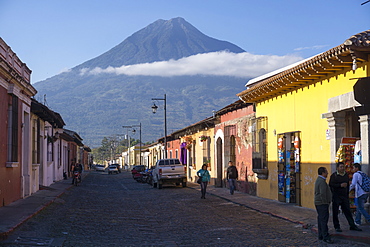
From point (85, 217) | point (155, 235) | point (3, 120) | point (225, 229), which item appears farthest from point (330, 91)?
point (3, 120)

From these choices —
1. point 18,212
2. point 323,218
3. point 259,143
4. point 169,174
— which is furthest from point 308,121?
point 169,174

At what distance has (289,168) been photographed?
1803cm

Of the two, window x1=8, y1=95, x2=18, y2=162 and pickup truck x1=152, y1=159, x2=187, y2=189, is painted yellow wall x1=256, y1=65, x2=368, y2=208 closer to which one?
window x1=8, y1=95, x2=18, y2=162

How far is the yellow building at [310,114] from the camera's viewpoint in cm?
1248

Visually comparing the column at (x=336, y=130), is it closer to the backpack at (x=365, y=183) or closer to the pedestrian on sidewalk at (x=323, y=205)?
the backpack at (x=365, y=183)

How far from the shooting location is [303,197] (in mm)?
16828

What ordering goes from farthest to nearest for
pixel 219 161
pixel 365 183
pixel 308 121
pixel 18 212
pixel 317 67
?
pixel 219 161, pixel 308 121, pixel 18 212, pixel 317 67, pixel 365 183

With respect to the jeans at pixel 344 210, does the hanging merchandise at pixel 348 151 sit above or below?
above

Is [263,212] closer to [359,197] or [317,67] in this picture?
[359,197]

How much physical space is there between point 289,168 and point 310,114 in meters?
2.71

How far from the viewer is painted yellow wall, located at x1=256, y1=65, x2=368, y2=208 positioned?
14.5 metres

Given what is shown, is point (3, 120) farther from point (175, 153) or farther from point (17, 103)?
point (175, 153)

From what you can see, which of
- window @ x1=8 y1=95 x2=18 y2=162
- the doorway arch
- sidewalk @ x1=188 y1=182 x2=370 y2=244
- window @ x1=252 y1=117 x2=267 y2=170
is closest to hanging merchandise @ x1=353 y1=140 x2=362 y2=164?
sidewalk @ x1=188 y1=182 x2=370 y2=244

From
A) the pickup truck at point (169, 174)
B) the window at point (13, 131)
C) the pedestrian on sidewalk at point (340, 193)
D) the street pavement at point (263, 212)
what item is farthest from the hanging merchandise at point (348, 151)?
the pickup truck at point (169, 174)
